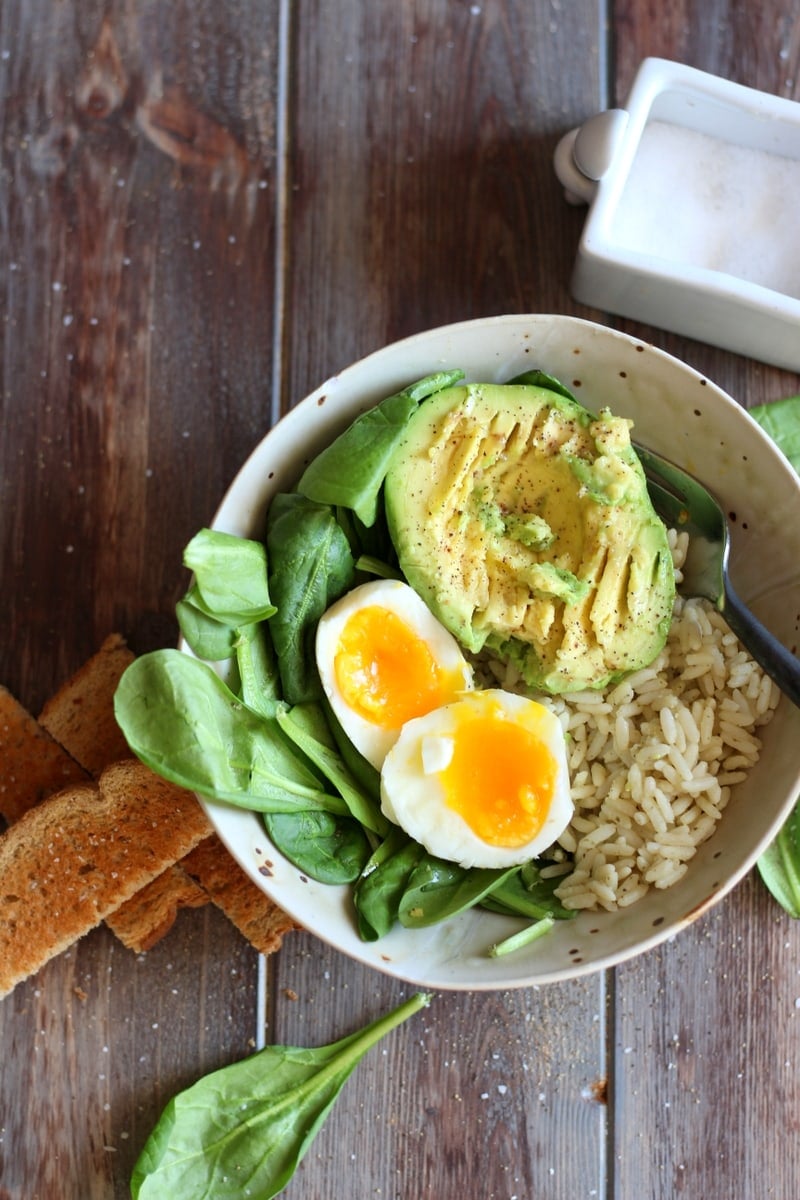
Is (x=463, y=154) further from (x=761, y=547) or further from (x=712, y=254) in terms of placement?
(x=761, y=547)

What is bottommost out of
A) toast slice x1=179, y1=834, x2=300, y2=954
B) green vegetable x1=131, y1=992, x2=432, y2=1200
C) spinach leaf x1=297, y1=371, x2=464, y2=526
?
green vegetable x1=131, y1=992, x2=432, y2=1200

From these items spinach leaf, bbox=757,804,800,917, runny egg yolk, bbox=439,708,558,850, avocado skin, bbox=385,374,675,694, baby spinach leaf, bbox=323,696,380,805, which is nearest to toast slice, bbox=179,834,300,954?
baby spinach leaf, bbox=323,696,380,805

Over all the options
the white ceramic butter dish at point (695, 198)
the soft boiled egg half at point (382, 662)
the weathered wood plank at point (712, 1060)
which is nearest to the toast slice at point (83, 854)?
the soft boiled egg half at point (382, 662)

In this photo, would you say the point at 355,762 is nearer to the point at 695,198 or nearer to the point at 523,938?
the point at 523,938

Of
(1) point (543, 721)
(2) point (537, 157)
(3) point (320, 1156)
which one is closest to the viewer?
(1) point (543, 721)

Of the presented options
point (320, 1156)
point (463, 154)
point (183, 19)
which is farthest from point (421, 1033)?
point (183, 19)

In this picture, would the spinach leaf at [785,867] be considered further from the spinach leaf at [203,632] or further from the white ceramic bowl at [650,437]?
the spinach leaf at [203,632]

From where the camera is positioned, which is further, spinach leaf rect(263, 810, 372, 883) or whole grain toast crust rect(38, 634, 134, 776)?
whole grain toast crust rect(38, 634, 134, 776)

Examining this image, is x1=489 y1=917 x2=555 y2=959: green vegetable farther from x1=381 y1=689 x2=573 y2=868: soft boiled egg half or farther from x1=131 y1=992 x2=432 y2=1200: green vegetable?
x1=131 y1=992 x2=432 y2=1200: green vegetable
